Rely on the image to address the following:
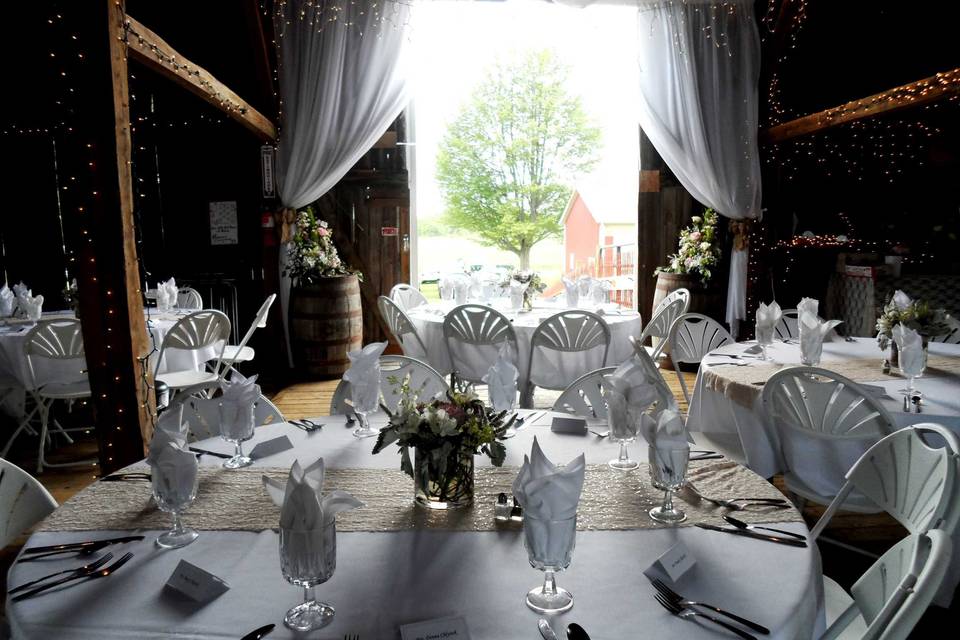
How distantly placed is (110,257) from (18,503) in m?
1.60

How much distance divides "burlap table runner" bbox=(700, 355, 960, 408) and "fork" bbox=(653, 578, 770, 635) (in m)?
1.70

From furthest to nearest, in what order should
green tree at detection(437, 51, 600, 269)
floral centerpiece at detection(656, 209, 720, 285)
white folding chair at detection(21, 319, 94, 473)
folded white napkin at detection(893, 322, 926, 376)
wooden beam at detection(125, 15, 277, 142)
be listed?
green tree at detection(437, 51, 600, 269)
floral centerpiece at detection(656, 209, 720, 285)
white folding chair at detection(21, 319, 94, 473)
wooden beam at detection(125, 15, 277, 142)
folded white napkin at detection(893, 322, 926, 376)

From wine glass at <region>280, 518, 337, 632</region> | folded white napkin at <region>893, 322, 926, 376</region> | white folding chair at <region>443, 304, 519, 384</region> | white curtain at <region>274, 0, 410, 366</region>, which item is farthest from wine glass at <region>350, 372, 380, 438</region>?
white curtain at <region>274, 0, 410, 366</region>

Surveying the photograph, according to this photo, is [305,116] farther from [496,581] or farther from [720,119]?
[496,581]

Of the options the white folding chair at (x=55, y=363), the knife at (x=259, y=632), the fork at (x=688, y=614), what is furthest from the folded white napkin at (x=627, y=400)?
the white folding chair at (x=55, y=363)

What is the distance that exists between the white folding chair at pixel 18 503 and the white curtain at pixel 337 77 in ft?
15.3

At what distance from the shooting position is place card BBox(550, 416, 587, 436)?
2.01m

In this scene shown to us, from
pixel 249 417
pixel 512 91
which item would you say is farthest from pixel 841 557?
pixel 512 91

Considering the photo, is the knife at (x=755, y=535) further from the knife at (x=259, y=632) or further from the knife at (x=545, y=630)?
the knife at (x=259, y=632)

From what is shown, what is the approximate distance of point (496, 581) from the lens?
1184 millimetres

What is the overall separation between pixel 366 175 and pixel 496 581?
5553mm

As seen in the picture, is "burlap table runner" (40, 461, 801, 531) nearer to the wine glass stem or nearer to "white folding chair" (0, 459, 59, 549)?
"white folding chair" (0, 459, 59, 549)

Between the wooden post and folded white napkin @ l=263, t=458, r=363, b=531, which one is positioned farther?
the wooden post

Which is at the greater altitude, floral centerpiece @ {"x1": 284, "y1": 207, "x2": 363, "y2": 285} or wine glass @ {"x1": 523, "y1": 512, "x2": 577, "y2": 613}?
floral centerpiece @ {"x1": 284, "y1": 207, "x2": 363, "y2": 285}
